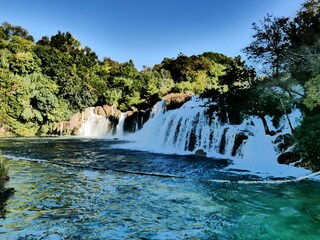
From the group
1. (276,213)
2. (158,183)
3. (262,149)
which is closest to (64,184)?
(158,183)

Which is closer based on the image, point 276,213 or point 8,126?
point 276,213

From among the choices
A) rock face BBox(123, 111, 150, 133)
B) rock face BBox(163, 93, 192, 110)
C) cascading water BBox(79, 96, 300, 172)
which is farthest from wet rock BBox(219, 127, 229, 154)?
rock face BBox(123, 111, 150, 133)

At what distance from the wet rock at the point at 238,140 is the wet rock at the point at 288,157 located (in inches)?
117

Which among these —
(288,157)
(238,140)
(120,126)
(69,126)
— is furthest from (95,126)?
(288,157)

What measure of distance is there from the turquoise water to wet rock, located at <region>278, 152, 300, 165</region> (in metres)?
3.87

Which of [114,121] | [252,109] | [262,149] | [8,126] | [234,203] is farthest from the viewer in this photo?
[114,121]

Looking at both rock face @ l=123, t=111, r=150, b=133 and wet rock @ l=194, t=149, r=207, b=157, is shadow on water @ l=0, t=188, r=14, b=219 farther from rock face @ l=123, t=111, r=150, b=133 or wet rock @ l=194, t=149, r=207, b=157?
rock face @ l=123, t=111, r=150, b=133

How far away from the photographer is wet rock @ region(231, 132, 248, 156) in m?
17.6

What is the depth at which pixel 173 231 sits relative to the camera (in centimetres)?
567

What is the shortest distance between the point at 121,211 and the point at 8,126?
3527cm

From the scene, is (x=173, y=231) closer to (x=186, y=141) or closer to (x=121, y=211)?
(x=121, y=211)

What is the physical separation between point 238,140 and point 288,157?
12.4ft

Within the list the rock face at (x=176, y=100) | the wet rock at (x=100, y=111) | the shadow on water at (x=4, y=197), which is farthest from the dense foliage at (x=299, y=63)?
the wet rock at (x=100, y=111)

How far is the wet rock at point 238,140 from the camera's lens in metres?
17.6
